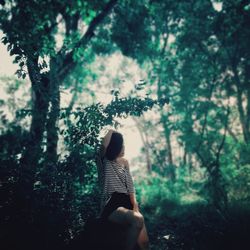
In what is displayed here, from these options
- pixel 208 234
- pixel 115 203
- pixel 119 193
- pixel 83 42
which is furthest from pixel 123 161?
pixel 83 42

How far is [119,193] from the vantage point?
3543mm

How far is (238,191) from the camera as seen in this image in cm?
1030

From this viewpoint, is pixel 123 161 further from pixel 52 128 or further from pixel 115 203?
pixel 52 128

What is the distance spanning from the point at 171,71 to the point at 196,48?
159 cm

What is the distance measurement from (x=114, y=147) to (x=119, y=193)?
673 mm

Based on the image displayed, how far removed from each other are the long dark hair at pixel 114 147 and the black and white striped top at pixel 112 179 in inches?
3.5

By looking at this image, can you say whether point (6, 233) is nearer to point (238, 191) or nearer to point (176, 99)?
point (238, 191)

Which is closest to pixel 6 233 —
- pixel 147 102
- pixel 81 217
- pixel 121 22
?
pixel 81 217

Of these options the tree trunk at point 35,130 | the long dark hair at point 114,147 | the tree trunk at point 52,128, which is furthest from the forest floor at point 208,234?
the tree trunk at point 35,130

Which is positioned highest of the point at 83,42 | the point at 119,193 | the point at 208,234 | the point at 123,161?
the point at 83,42

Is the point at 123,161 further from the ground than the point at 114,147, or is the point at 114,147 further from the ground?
the point at 114,147

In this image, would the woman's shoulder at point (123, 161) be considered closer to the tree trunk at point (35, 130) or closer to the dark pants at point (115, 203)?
the dark pants at point (115, 203)

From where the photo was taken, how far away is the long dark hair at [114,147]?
12.4 feet

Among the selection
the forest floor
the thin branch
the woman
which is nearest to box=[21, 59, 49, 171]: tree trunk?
the woman
